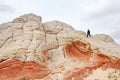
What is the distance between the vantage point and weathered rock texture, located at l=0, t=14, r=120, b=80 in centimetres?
3703

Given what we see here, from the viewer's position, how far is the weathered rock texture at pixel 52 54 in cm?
3703

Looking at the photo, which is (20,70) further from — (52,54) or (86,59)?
(86,59)

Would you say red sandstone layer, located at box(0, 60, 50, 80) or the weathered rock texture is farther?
the weathered rock texture

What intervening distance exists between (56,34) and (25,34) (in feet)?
11.5

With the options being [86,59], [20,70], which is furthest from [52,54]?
[20,70]

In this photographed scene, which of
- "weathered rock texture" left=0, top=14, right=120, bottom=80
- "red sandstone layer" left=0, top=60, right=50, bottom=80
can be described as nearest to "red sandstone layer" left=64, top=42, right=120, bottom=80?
"weathered rock texture" left=0, top=14, right=120, bottom=80

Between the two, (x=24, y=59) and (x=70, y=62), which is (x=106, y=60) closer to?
(x=70, y=62)

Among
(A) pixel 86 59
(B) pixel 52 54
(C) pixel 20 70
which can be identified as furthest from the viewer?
(B) pixel 52 54

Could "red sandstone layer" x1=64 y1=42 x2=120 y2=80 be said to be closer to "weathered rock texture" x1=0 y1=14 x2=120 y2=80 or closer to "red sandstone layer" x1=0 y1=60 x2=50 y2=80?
"weathered rock texture" x1=0 y1=14 x2=120 y2=80

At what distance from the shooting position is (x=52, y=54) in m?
39.6

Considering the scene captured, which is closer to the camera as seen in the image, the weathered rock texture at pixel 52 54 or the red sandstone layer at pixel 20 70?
the red sandstone layer at pixel 20 70

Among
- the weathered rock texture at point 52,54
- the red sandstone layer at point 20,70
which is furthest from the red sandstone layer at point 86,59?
the red sandstone layer at point 20,70

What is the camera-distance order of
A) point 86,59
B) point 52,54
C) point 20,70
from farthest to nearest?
point 52,54 → point 86,59 → point 20,70

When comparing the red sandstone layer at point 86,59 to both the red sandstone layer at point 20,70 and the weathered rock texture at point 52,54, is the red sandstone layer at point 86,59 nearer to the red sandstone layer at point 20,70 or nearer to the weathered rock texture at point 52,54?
the weathered rock texture at point 52,54
